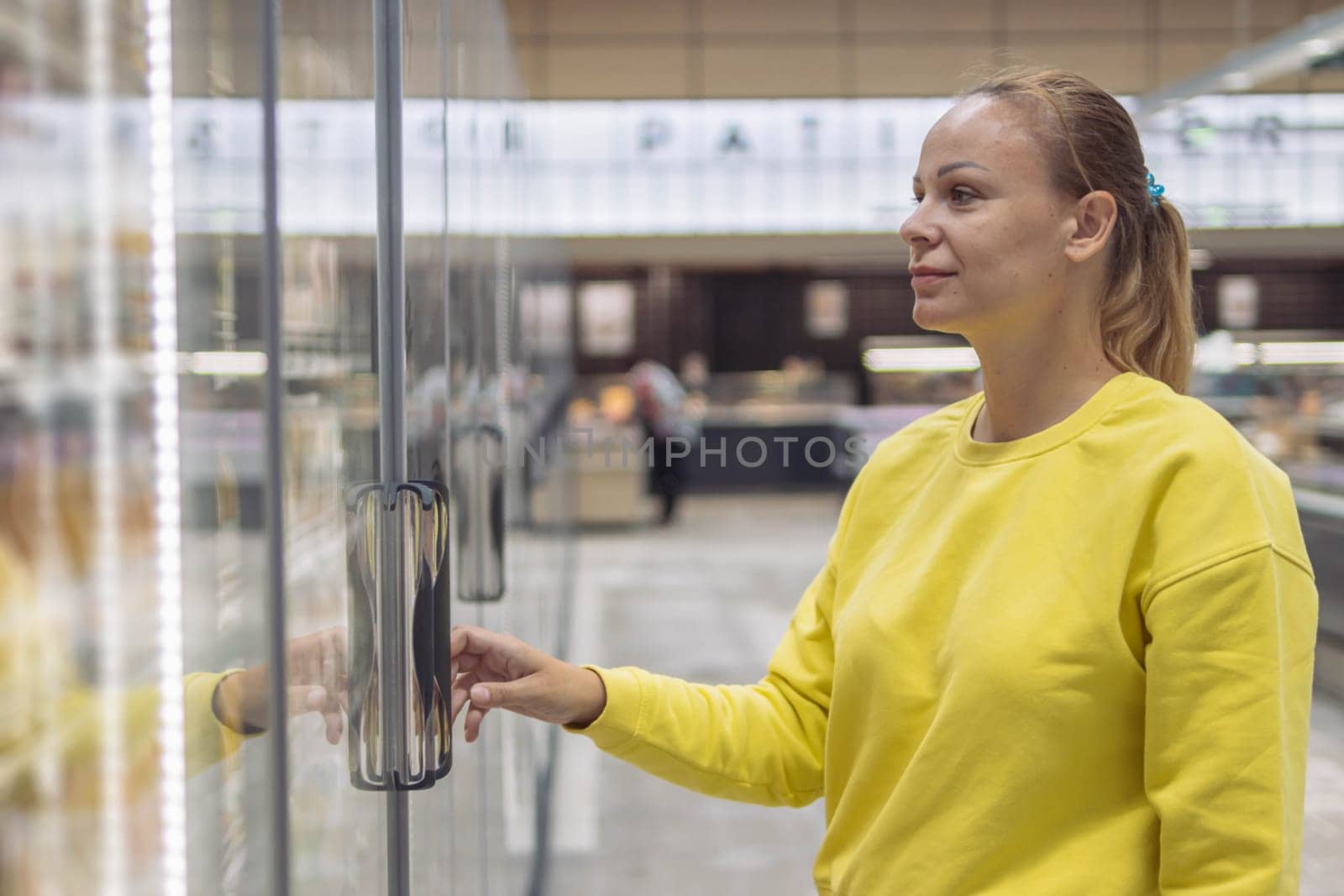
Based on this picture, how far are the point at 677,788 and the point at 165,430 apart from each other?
3.70 metres

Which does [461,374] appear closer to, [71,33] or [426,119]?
[426,119]

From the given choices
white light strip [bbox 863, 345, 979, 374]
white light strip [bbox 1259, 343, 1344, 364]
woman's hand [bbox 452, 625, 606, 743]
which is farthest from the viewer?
white light strip [bbox 863, 345, 979, 374]

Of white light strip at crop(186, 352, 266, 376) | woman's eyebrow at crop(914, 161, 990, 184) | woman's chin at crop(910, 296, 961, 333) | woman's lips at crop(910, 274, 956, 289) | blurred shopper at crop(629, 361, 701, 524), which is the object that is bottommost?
blurred shopper at crop(629, 361, 701, 524)

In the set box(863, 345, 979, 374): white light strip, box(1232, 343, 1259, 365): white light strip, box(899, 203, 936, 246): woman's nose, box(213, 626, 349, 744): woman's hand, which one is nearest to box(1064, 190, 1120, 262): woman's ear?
box(899, 203, 936, 246): woman's nose

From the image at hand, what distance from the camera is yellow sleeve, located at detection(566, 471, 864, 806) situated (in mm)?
1118

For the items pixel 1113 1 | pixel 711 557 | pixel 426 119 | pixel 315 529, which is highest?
pixel 1113 1

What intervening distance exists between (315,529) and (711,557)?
7.08 metres

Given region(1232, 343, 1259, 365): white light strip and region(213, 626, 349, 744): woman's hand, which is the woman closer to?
region(213, 626, 349, 744): woman's hand

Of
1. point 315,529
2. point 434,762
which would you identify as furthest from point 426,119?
point 434,762

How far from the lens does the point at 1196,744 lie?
844 mm

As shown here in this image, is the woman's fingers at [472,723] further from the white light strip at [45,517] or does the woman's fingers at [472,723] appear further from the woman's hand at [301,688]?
the white light strip at [45,517]

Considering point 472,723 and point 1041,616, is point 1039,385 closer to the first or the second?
point 1041,616

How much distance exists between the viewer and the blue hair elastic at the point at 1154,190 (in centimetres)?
104

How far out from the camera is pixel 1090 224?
100cm
